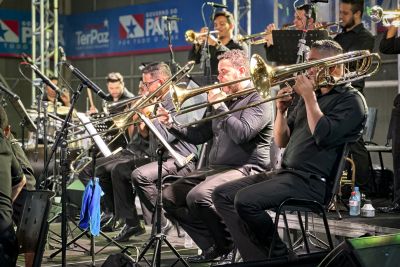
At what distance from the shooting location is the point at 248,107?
17.0 ft

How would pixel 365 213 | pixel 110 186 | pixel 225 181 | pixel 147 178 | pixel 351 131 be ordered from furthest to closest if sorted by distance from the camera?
pixel 110 186, pixel 147 178, pixel 365 213, pixel 225 181, pixel 351 131

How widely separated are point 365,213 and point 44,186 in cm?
262

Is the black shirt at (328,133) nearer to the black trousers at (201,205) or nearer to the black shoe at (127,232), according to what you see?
the black trousers at (201,205)

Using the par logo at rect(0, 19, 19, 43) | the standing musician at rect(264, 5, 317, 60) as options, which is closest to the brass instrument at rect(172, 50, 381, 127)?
the standing musician at rect(264, 5, 317, 60)

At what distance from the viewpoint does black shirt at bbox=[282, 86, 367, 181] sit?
15.2 ft

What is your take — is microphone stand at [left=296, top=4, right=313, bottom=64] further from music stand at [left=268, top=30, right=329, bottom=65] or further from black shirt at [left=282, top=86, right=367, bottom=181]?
black shirt at [left=282, top=86, right=367, bottom=181]

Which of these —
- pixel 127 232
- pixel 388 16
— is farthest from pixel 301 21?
pixel 127 232

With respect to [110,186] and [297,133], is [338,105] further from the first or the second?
[110,186]

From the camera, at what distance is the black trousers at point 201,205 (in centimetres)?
563

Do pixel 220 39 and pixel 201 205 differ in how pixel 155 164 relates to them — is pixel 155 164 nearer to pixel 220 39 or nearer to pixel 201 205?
pixel 201 205

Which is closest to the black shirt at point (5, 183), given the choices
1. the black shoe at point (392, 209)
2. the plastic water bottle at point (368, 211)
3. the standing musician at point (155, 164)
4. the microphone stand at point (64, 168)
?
the microphone stand at point (64, 168)

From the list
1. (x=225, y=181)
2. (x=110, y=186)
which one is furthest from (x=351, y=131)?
(x=110, y=186)

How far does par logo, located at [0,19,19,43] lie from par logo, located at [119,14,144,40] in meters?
2.30

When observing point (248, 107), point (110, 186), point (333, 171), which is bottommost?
point (110, 186)
